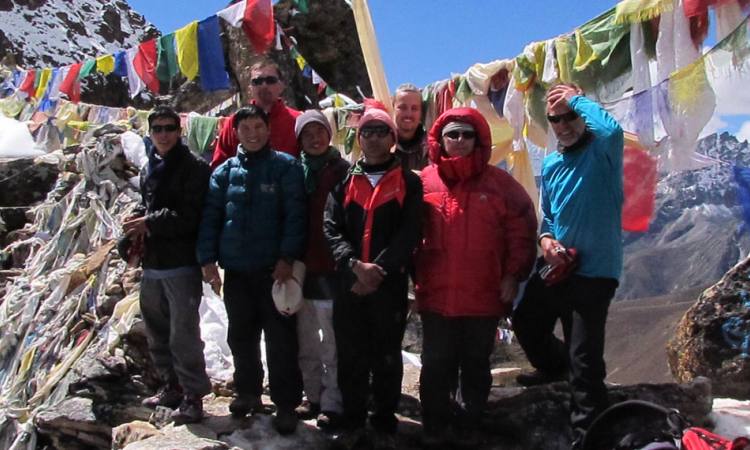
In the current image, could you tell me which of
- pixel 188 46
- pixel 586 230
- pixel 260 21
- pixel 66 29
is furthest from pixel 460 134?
pixel 66 29

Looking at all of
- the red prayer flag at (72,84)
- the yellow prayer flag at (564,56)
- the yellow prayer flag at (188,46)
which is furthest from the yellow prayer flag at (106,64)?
the yellow prayer flag at (564,56)

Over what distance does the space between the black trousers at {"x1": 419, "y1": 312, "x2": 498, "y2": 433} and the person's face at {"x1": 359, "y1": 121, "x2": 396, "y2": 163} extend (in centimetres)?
87

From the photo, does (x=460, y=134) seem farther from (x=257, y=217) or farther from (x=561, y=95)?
(x=257, y=217)

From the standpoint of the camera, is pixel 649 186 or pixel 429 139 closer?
pixel 429 139

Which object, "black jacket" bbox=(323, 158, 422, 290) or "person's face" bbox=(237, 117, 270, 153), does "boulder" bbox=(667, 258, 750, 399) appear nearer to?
"black jacket" bbox=(323, 158, 422, 290)

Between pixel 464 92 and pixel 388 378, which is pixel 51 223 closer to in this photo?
pixel 464 92

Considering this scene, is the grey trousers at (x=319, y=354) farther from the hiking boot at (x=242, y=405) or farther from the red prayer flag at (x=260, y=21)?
the red prayer flag at (x=260, y=21)

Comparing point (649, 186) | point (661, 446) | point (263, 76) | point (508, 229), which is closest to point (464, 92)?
point (649, 186)

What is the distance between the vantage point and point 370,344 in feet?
12.7

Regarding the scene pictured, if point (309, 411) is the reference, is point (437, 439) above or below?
below

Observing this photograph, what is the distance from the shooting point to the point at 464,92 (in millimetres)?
6887

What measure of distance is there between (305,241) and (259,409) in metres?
1.08

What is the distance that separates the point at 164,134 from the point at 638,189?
3329mm

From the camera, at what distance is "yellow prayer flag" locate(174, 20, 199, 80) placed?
33.4 ft
